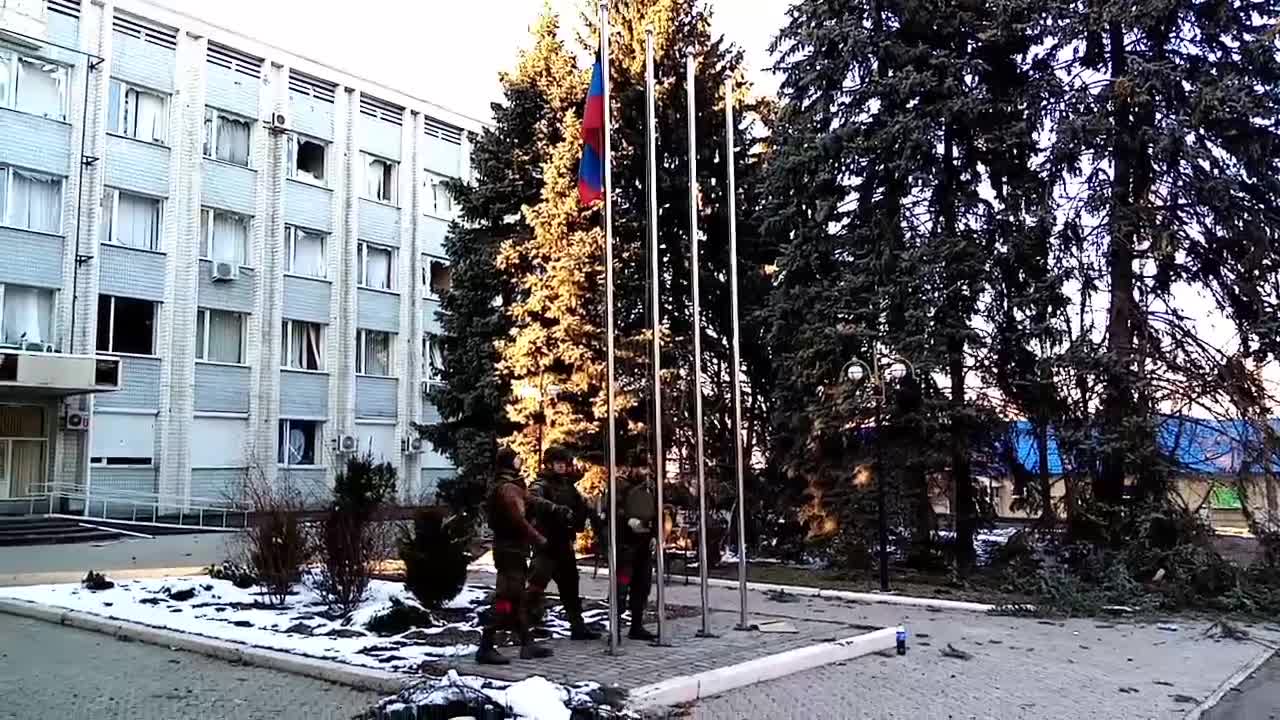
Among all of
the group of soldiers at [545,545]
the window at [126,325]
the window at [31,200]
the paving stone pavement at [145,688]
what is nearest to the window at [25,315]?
the window at [126,325]

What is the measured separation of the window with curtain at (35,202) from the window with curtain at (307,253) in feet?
25.7

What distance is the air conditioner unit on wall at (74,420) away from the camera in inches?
1163

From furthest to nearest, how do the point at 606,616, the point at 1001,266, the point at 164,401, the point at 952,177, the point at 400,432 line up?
1. the point at 400,432
2. the point at 164,401
3. the point at 952,177
4. the point at 1001,266
5. the point at 606,616

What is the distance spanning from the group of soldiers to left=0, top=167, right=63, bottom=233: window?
25580 millimetres

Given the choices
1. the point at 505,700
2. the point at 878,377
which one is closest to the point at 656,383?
the point at 505,700

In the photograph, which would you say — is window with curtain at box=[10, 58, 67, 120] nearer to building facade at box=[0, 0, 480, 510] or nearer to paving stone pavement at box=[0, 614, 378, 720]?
building facade at box=[0, 0, 480, 510]

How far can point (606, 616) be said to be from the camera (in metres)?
11.7

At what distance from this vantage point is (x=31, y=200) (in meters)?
29.7

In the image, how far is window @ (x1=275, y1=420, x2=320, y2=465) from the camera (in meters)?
35.7

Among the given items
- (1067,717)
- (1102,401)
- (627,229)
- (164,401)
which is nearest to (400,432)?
(164,401)

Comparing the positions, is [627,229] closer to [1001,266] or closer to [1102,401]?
[1001,266]

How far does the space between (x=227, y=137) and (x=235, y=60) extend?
9.23 feet

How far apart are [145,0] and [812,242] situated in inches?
985

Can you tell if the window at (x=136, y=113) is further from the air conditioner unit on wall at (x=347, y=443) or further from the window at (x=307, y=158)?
the air conditioner unit on wall at (x=347, y=443)
